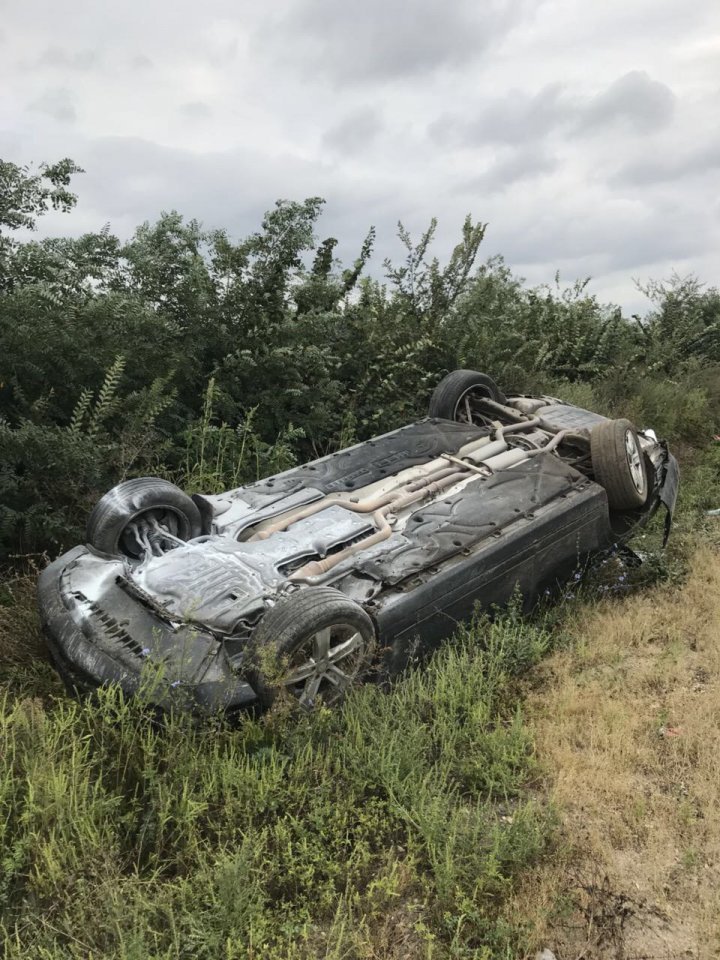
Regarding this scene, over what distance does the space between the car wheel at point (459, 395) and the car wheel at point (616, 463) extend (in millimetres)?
1245

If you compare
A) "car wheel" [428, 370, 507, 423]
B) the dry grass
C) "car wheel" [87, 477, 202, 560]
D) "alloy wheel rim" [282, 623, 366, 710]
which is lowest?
the dry grass

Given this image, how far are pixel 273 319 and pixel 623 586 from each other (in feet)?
13.5

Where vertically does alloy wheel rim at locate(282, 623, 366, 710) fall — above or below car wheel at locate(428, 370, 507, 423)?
below

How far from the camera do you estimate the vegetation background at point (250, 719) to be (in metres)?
2.81

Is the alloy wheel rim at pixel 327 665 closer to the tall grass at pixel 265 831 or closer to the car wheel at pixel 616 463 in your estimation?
the tall grass at pixel 265 831

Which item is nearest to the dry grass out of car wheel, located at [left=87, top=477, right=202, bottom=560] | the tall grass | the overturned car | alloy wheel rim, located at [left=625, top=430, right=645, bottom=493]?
the tall grass

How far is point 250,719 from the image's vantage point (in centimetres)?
346

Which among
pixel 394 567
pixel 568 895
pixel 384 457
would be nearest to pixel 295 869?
pixel 568 895

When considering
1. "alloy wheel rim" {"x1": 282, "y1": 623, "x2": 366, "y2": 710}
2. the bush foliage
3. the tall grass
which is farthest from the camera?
the bush foliage

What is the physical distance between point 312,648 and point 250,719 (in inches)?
17.2

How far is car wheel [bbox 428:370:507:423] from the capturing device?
21.3ft

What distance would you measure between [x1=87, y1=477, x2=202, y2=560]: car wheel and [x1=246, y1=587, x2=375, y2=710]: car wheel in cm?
134

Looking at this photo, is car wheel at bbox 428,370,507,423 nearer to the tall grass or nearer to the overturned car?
the overturned car

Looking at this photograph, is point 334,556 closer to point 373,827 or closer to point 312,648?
point 312,648
